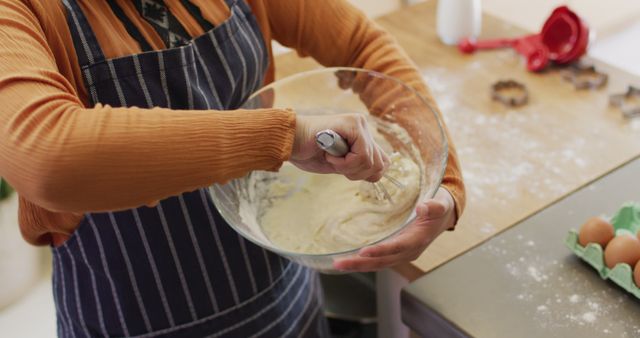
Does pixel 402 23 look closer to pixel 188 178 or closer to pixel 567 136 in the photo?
pixel 567 136

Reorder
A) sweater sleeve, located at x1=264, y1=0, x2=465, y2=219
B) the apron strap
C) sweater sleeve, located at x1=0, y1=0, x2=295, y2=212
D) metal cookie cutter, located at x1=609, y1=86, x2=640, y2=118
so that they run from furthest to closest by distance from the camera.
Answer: metal cookie cutter, located at x1=609, y1=86, x2=640, y2=118 → sweater sleeve, located at x1=264, y1=0, x2=465, y2=219 → the apron strap → sweater sleeve, located at x1=0, y1=0, x2=295, y2=212

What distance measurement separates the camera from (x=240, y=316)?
3.22 feet

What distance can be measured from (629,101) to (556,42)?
21cm

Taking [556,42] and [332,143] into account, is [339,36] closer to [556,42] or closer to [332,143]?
[332,143]

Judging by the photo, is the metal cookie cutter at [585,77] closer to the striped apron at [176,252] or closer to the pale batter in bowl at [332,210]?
the pale batter in bowl at [332,210]

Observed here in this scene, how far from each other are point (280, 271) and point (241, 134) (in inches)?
15.5

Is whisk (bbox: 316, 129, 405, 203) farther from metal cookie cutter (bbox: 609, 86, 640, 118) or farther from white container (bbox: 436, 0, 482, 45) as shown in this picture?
white container (bbox: 436, 0, 482, 45)

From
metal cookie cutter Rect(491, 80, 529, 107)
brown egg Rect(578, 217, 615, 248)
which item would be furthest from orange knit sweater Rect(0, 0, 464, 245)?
metal cookie cutter Rect(491, 80, 529, 107)

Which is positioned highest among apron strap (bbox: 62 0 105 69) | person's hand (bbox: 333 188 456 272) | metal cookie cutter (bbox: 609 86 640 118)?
apron strap (bbox: 62 0 105 69)

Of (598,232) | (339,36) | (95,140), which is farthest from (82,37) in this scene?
(598,232)

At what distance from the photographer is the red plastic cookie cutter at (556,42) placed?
1.36 m

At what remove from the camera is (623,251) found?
0.87 meters

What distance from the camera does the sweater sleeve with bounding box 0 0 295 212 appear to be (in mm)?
609

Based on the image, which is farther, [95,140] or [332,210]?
[332,210]
